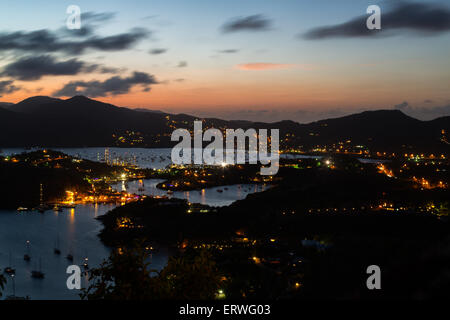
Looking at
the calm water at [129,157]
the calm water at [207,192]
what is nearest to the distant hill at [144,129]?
the calm water at [129,157]

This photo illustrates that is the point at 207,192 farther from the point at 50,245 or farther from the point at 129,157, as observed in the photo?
the point at 129,157

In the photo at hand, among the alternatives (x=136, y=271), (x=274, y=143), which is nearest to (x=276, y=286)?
(x=136, y=271)

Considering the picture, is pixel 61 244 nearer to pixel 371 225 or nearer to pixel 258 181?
pixel 371 225

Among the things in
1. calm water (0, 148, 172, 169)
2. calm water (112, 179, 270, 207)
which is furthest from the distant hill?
calm water (112, 179, 270, 207)

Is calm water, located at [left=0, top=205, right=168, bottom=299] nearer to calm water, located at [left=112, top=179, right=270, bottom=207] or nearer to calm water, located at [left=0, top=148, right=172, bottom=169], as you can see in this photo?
calm water, located at [left=112, top=179, right=270, bottom=207]

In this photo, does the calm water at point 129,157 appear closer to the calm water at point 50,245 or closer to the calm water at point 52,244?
the calm water at point 52,244

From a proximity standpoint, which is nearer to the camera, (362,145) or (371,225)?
(371,225)
